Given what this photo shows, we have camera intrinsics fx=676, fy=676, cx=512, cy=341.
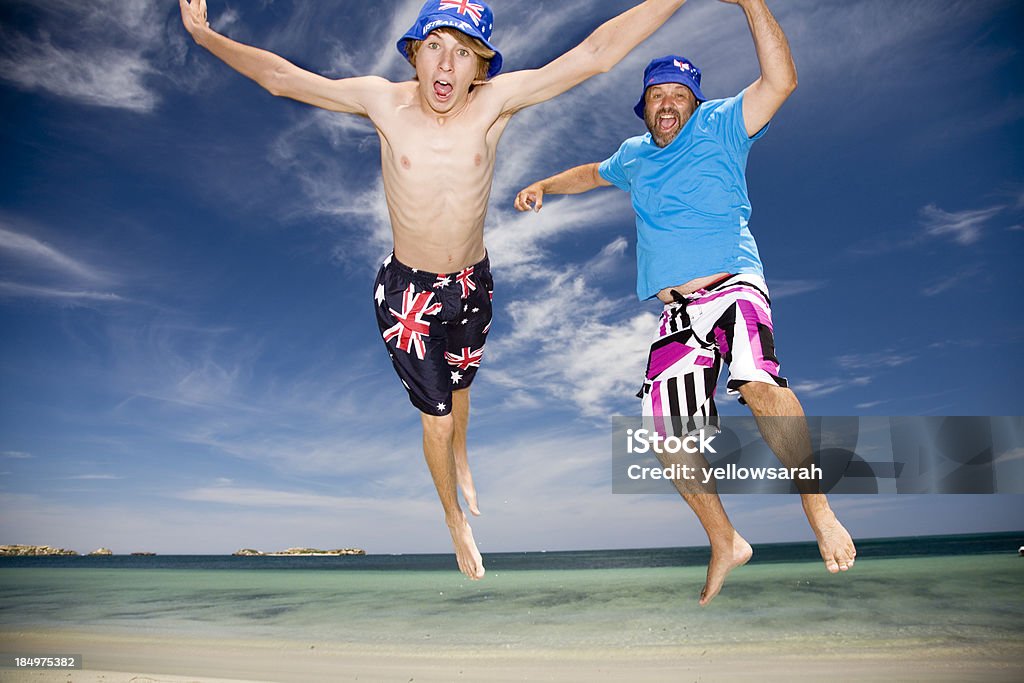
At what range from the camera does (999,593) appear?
1572cm

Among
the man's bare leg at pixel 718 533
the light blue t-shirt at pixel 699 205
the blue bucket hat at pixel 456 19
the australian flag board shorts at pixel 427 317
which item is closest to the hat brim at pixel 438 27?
the blue bucket hat at pixel 456 19

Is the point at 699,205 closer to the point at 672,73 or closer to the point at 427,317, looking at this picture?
the point at 672,73

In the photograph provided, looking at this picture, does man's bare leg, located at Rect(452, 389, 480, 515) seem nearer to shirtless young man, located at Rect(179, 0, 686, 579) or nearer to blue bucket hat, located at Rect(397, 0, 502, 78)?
shirtless young man, located at Rect(179, 0, 686, 579)

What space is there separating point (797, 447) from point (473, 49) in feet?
9.06

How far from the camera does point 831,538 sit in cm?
315

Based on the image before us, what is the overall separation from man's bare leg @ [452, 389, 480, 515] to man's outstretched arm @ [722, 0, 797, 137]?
8.99 ft

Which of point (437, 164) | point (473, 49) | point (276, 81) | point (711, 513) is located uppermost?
point (473, 49)

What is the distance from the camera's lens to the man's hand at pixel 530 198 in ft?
15.4

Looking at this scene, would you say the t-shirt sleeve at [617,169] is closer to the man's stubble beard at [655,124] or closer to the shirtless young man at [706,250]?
the shirtless young man at [706,250]

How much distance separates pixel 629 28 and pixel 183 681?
A: 27.6ft

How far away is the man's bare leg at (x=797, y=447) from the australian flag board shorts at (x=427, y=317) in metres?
1.89

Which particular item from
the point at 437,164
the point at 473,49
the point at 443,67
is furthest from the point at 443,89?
the point at 437,164

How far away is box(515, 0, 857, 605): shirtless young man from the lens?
3488 mm

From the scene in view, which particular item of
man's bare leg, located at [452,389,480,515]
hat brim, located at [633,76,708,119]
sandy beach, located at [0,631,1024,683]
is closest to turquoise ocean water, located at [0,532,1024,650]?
sandy beach, located at [0,631,1024,683]
